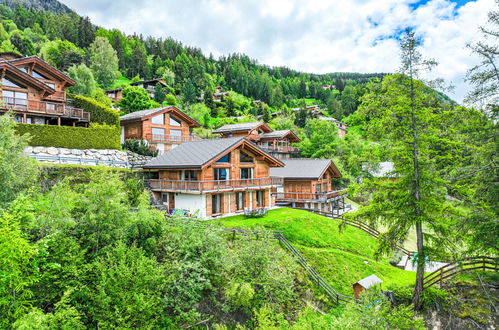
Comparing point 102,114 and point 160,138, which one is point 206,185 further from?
point 160,138

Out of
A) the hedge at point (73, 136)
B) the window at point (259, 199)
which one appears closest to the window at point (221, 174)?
the window at point (259, 199)

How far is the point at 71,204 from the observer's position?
1352 centimetres

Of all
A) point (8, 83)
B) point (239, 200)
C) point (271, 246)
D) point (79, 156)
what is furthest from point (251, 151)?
point (8, 83)

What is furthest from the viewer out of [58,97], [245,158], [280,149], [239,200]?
[280,149]

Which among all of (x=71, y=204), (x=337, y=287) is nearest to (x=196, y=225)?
(x=71, y=204)

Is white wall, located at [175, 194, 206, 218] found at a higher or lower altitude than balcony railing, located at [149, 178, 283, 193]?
lower

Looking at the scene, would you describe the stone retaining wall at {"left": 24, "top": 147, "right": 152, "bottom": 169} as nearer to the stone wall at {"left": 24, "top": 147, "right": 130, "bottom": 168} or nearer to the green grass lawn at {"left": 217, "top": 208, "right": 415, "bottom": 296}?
the stone wall at {"left": 24, "top": 147, "right": 130, "bottom": 168}

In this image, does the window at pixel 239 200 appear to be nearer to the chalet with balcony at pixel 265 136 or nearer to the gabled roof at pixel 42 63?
the gabled roof at pixel 42 63

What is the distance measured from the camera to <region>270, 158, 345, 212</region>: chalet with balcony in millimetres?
34219

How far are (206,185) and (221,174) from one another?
2893 millimetres

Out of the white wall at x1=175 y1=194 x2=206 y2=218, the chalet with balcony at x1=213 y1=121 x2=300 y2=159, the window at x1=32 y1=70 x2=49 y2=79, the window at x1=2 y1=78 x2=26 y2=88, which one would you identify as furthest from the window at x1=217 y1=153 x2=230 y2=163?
the chalet with balcony at x1=213 y1=121 x2=300 y2=159

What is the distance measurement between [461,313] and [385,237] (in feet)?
16.9

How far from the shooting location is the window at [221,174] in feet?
82.6

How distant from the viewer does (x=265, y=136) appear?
5622 cm
